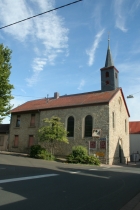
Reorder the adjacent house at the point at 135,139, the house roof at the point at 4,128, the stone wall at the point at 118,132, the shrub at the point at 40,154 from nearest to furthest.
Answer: the shrub at the point at 40,154
the stone wall at the point at 118,132
the house roof at the point at 4,128
the adjacent house at the point at 135,139

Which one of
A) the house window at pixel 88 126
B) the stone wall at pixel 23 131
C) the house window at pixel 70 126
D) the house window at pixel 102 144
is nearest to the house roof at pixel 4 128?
the stone wall at pixel 23 131

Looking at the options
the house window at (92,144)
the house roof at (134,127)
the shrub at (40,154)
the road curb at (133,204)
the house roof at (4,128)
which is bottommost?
the road curb at (133,204)

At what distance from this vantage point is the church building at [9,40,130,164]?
70.8 feet

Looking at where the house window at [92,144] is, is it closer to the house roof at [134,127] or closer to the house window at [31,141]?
the house window at [31,141]

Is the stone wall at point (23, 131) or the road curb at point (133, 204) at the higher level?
the stone wall at point (23, 131)

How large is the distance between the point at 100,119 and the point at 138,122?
20822 mm

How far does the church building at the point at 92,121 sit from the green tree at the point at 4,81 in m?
5.94

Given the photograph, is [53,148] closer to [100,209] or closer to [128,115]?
[128,115]

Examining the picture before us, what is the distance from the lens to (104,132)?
21422mm

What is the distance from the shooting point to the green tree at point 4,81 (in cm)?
2030

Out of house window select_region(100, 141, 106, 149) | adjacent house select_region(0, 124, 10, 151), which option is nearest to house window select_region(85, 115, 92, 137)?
house window select_region(100, 141, 106, 149)

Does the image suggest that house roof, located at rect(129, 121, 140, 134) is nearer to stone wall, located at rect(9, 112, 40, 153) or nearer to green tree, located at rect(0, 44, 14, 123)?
stone wall, located at rect(9, 112, 40, 153)

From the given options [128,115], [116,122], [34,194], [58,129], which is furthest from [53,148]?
[34,194]

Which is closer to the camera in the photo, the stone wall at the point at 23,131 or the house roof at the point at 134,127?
the stone wall at the point at 23,131
